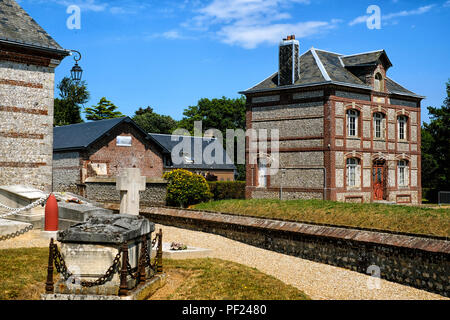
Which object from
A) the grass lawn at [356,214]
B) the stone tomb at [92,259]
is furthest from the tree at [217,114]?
the stone tomb at [92,259]

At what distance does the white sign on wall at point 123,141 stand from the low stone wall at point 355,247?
1716cm

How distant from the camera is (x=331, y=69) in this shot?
84.2ft

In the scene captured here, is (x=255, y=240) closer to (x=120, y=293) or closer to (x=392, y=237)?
(x=392, y=237)

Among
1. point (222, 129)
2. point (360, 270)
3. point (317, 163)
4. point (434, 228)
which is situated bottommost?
point (360, 270)

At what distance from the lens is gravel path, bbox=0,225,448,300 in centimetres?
881

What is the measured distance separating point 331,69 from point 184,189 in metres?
11.0

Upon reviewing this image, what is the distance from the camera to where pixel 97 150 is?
98.3 feet

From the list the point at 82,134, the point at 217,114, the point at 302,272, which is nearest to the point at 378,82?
A: the point at 302,272

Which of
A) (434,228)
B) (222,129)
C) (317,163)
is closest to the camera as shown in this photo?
(434,228)

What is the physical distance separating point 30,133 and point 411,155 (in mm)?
22482

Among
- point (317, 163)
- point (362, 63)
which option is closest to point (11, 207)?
point (317, 163)

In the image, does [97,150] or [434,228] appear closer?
[434,228]

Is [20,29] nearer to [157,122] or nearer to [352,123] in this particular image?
[352,123]

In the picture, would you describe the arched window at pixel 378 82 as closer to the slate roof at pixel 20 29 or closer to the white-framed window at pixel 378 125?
the white-framed window at pixel 378 125
